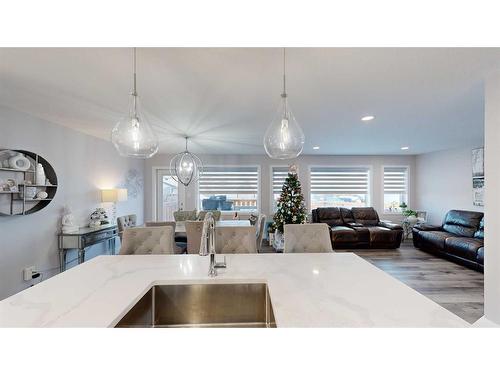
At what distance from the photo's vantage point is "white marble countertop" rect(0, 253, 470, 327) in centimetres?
83

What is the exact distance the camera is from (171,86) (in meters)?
2.27

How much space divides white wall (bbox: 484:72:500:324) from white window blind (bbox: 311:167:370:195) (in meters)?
4.44

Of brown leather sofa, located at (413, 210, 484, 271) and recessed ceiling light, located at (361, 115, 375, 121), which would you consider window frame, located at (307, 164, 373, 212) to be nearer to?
brown leather sofa, located at (413, 210, 484, 271)

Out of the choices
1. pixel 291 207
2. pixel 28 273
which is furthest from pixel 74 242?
pixel 291 207

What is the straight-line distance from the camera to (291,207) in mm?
5215

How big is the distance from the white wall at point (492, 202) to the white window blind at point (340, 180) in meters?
4.44

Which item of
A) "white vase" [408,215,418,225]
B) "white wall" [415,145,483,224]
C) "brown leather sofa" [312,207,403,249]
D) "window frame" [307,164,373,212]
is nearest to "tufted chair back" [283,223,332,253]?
"brown leather sofa" [312,207,403,249]

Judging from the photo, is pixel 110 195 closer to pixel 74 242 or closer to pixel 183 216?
pixel 74 242

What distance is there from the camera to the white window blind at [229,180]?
6.40 metres

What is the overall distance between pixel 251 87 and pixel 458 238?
469cm

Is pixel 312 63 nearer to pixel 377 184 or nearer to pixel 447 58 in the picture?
pixel 447 58
